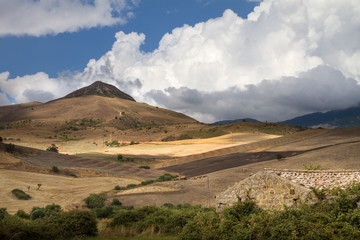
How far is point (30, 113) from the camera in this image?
438 feet

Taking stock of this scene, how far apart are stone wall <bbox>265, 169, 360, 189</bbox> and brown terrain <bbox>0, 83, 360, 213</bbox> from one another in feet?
42.5

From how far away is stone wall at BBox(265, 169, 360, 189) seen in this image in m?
12.1

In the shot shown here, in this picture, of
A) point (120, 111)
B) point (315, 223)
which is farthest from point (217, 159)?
point (120, 111)

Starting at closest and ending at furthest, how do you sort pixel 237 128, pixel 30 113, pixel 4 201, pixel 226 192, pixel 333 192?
pixel 333 192 < pixel 226 192 < pixel 4 201 < pixel 237 128 < pixel 30 113

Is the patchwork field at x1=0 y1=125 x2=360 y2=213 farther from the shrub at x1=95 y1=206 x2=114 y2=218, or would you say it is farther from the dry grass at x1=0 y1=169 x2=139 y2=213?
the shrub at x1=95 y1=206 x2=114 y2=218

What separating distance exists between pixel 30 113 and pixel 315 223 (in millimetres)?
141693

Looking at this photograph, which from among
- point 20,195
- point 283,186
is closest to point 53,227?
point 283,186

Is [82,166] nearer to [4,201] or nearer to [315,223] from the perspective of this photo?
[4,201]

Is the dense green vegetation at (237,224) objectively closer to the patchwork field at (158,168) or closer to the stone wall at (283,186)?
the stone wall at (283,186)

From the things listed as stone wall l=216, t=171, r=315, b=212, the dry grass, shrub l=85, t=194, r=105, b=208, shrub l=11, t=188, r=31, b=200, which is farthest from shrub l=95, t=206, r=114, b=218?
stone wall l=216, t=171, r=315, b=212

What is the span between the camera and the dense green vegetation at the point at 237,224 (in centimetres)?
959

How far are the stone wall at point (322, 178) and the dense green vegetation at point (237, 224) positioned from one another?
0.72 m

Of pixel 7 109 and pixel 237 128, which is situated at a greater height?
pixel 7 109

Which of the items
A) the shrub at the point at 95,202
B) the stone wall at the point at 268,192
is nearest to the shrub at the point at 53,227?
the stone wall at the point at 268,192
